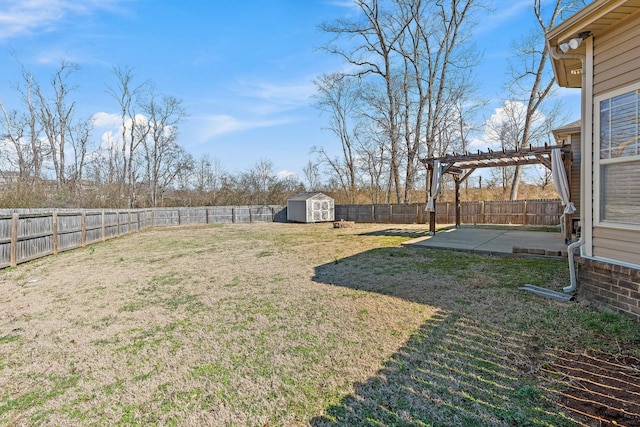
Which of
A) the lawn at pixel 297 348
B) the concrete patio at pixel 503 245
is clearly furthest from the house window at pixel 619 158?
the concrete patio at pixel 503 245

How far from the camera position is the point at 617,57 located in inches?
116

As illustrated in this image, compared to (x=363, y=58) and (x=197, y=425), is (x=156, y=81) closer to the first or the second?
(x=363, y=58)

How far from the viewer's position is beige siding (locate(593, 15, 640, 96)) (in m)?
2.78

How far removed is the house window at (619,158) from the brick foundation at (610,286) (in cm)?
45

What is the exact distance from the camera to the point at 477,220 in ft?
46.6

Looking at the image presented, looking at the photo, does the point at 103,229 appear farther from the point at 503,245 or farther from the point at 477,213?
the point at 477,213

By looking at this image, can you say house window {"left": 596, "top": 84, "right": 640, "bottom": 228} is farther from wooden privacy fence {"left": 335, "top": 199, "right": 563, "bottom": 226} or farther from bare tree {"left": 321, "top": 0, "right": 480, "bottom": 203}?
bare tree {"left": 321, "top": 0, "right": 480, "bottom": 203}

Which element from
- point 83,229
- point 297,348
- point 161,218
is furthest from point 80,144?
point 297,348

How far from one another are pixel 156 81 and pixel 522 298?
80.4 ft

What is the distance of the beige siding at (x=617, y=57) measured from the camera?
→ 278cm

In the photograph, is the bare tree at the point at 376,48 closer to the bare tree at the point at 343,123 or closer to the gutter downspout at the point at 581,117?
the bare tree at the point at 343,123

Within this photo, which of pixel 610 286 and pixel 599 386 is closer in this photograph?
pixel 599 386

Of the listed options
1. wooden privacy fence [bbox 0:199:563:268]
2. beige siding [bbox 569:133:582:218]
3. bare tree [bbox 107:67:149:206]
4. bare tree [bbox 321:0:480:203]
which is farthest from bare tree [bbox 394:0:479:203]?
bare tree [bbox 107:67:149:206]

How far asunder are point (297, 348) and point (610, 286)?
10.4ft
